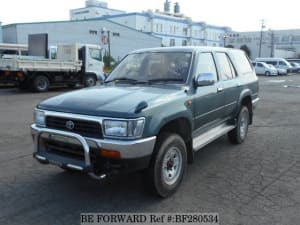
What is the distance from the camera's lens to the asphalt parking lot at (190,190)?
3.70 meters

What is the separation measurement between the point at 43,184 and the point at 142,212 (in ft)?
Result: 5.26

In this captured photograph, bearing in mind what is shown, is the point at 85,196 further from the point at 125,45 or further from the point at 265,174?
the point at 125,45

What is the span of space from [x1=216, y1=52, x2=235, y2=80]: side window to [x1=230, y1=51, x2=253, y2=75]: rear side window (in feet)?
0.98

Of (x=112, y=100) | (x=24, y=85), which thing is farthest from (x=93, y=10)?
(x=112, y=100)

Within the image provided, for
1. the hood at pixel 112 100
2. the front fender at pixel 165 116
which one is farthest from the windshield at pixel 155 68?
the front fender at pixel 165 116

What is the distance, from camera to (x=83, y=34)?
153 ft

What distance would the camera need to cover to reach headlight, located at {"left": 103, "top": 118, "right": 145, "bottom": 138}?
3.45m

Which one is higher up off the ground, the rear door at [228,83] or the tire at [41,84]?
the rear door at [228,83]

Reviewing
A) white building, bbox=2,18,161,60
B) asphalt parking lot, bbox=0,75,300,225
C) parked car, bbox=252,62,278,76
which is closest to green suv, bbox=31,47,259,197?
asphalt parking lot, bbox=0,75,300,225

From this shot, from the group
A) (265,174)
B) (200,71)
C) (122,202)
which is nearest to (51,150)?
(122,202)

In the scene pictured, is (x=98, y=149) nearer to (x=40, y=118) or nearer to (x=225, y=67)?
(x=40, y=118)

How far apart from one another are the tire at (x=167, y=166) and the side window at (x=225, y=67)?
2.01 m

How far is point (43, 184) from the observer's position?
4.50 metres

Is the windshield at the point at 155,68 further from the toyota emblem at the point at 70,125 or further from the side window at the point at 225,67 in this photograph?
the toyota emblem at the point at 70,125
